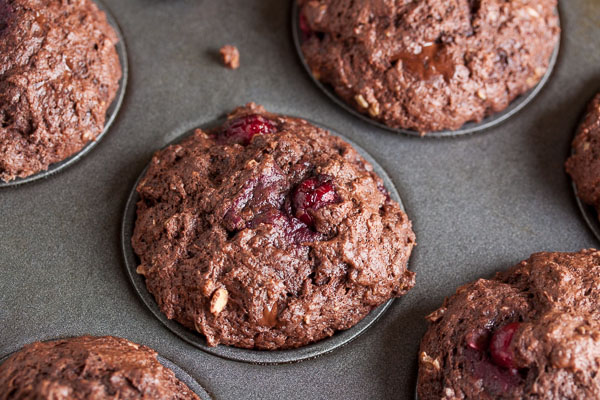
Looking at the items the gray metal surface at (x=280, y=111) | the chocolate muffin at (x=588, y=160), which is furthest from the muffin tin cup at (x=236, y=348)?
the chocolate muffin at (x=588, y=160)

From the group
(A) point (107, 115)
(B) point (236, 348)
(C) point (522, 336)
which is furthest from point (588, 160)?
(A) point (107, 115)

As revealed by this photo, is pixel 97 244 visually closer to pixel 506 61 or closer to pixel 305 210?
pixel 305 210

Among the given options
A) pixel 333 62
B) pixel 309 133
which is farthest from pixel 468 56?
pixel 309 133

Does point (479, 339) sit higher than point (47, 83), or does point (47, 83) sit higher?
point (479, 339)

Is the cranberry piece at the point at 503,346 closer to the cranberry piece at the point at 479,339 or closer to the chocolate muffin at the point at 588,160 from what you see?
the cranberry piece at the point at 479,339

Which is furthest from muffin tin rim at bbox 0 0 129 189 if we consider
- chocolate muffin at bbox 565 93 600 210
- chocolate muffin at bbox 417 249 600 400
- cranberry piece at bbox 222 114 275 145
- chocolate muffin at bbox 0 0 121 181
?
chocolate muffin at bbox 565 93 600 210

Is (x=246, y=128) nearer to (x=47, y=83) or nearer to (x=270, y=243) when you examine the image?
(x=270, y=243)
